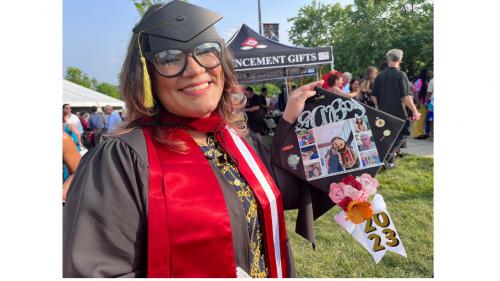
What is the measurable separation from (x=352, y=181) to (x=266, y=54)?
5.71 meters

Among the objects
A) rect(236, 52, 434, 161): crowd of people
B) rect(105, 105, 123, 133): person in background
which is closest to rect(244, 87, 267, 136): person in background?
rect(236, 52, 434, 161): crowd of people

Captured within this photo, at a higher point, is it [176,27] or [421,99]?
[421,99]

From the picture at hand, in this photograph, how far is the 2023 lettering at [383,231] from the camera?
1.34 m

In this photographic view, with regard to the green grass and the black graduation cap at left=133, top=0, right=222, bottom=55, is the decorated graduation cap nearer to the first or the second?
the black graduation cap at left=133, top=0, right=222, bottom=55

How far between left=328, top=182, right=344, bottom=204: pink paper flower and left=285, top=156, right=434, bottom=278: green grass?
1232mm

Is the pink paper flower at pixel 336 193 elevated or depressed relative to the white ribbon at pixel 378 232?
elevated

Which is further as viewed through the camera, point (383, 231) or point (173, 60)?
point (383, 231)

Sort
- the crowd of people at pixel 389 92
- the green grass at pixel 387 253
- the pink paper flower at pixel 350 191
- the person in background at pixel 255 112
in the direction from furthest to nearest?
the person in background at pixel 255 112, the crowd of people at pixel 389 92, the green grass at pixel 387 253, the pink paper flower at pixel 350 191

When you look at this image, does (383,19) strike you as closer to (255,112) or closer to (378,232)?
(378,232)

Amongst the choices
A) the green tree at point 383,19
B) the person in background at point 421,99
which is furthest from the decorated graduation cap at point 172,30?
the person in background at point 421,99

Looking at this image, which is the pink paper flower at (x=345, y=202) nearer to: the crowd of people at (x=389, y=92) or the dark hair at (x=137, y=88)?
the crowd of people at (x=389, y=92)

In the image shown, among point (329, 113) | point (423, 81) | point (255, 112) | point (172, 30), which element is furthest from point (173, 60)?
point (255, 112)

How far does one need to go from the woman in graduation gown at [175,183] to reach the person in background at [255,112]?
23.1ft

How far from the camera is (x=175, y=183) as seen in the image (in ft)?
3.47
